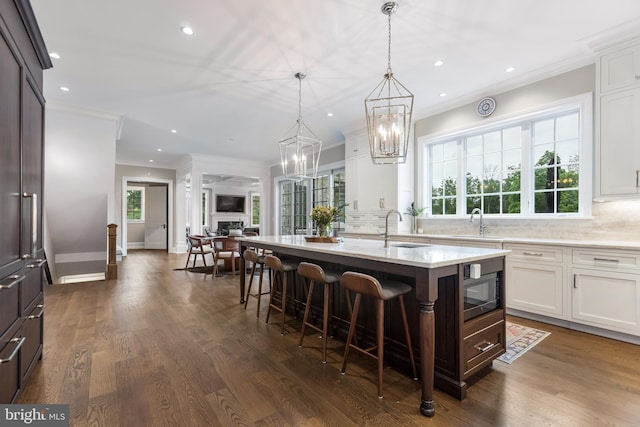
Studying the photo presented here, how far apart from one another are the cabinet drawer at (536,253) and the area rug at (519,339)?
727 millimetres

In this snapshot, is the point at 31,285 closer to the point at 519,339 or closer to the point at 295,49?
the point at 295,49

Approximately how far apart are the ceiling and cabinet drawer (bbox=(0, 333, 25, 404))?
2577 millimetres

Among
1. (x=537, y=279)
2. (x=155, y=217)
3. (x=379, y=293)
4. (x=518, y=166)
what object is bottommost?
(x=537, y=279)

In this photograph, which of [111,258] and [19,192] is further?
[111,258]

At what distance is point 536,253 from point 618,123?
147cm

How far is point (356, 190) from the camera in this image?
5.66 meters

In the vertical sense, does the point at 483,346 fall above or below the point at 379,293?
below

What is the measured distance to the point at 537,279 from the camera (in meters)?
3.22

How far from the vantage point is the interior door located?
10469 mm

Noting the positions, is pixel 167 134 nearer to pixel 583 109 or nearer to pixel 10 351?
pixel 10 351

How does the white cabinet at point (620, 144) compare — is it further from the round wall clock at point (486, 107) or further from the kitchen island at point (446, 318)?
the kitchen island at point (446, 318)

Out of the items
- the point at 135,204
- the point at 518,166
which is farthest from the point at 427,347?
the point at 135,204

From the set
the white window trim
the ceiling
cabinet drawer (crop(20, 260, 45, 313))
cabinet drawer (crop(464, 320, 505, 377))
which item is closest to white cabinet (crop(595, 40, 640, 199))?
the ceiling

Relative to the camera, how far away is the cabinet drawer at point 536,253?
10.1 ft
